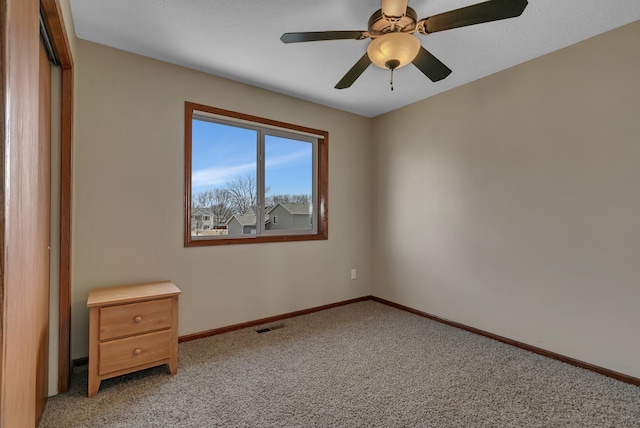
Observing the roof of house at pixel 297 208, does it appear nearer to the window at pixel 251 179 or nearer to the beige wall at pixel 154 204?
the window at pixel 251 179

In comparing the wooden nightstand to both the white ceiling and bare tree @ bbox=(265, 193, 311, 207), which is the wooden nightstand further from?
the white ceiling

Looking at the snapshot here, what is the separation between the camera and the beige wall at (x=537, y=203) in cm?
215

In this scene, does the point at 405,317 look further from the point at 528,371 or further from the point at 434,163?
the point at 434,163

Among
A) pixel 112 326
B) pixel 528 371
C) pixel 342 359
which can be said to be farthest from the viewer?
pixel 342 359

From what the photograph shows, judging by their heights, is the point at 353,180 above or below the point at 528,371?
above

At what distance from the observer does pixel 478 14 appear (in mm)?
1525

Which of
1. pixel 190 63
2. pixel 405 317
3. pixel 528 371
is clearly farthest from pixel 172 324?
pixel 528 371

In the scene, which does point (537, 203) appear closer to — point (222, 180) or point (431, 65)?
point (431, 65)

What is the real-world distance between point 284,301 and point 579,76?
3.32 metres

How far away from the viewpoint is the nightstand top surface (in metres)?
1.99

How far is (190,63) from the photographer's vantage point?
8.82 feet

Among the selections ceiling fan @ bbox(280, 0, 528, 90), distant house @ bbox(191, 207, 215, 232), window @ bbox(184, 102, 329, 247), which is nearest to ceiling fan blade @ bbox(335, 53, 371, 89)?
ceiling fan @ bbox(280, 0, 528, 90)

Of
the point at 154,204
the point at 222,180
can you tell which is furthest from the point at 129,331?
the point at 222,180

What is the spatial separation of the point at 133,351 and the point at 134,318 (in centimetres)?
22
